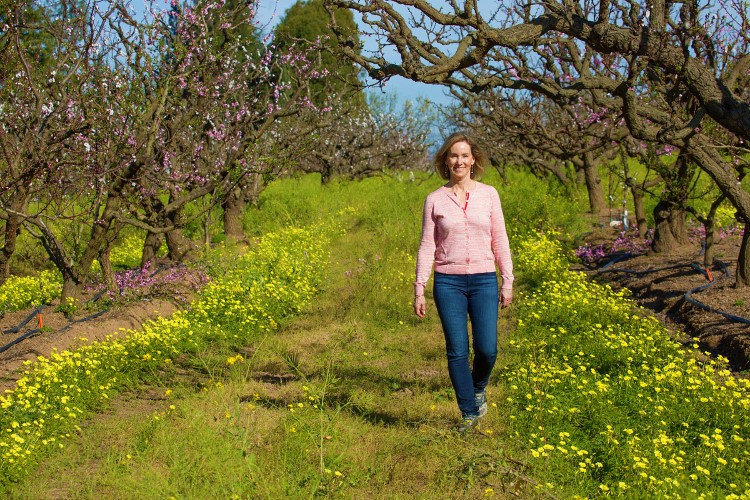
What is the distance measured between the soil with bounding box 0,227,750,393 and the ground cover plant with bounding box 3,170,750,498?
1.52 feet

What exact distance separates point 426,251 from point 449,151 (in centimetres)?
73

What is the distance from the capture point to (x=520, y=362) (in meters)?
6.42

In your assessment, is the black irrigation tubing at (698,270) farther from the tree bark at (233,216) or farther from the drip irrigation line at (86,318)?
the tree bark at (233,216)

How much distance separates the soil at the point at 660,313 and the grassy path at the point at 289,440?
1230 millimetres

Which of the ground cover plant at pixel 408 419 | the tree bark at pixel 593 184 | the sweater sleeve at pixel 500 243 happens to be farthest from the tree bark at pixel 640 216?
the sweater sleeve at pixel 500 243

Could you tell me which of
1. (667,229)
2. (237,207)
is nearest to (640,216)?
(667,229)

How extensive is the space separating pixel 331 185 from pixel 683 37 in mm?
18625

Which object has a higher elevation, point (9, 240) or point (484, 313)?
point (9, 240)

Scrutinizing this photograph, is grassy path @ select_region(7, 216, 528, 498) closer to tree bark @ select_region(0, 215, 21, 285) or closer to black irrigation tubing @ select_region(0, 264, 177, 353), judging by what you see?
black irrigation tubing @ select_region(0, 264, 177, 353)

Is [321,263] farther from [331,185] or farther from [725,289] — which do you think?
[331,185]

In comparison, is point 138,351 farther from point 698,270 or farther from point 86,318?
point 698,270

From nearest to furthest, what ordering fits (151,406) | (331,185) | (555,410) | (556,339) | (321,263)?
1. (555,410)
2. (151,406)
3. (556,339)
4. (321,263)
5. (331,185)

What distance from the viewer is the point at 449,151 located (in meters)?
4.82

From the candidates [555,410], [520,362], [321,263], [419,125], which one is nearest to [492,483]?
[555,410]
